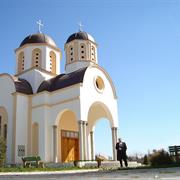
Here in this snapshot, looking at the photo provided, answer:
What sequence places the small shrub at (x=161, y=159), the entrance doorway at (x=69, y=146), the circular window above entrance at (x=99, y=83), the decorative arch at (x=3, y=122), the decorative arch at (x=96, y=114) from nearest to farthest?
the small shrub at (x=161, y=159) → the decorative arch at (x=3, y=122) → the entrance doorway at (x=69, y=146) → the circular window above entrance at (x=99, y=83) → the decorative arch at (x=96, y=114)

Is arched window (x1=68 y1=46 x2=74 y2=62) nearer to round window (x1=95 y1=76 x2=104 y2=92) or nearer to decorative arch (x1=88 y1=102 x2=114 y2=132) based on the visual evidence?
round window (x1=95 y1=76 x2=104 y2=92)

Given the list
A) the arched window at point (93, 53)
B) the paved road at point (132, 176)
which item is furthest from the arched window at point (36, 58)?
the paved road at point (132, 176)

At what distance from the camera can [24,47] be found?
28281mm

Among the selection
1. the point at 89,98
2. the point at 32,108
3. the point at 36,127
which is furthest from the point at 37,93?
the point at 89,98

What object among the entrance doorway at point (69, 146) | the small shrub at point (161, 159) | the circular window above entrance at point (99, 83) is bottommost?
the small shrub at point (161, 159)

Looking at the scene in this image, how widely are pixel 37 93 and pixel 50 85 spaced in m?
1.42

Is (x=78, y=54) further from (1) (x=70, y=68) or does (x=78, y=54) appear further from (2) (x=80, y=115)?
(2) (x=80, y=115)

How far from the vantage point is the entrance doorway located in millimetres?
25078

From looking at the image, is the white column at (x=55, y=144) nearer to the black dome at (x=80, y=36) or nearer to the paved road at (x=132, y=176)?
the black dome at (x=80, y=36)

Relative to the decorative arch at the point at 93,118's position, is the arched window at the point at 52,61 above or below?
above

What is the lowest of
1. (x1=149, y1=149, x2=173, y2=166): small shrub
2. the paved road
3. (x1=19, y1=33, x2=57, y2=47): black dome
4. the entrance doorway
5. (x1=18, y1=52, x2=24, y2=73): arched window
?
the paved road

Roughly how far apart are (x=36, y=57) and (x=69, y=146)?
29.3 feet

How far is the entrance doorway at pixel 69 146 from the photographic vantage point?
2508cm

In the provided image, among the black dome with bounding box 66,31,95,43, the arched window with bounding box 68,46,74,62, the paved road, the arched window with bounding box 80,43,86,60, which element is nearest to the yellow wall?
the arched window with bounding box 68,46,74,62
